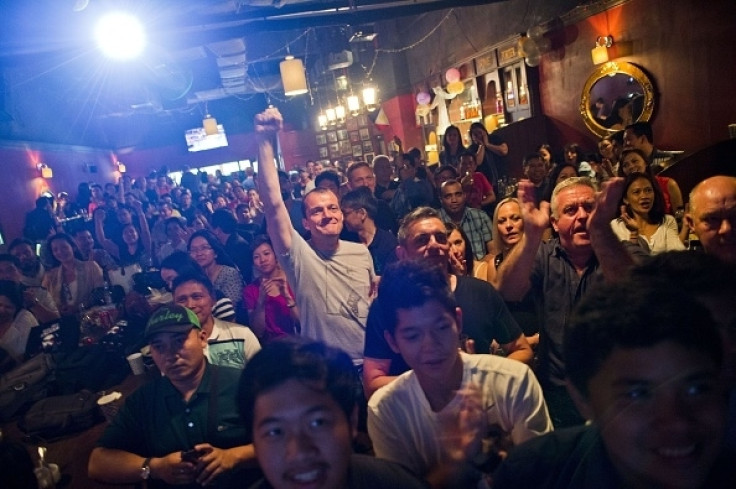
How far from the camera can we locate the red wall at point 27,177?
10.1 metres

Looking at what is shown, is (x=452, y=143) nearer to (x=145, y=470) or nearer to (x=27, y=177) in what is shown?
(x=145, y=470)

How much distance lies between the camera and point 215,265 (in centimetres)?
394

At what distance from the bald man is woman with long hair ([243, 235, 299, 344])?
88.0 inches

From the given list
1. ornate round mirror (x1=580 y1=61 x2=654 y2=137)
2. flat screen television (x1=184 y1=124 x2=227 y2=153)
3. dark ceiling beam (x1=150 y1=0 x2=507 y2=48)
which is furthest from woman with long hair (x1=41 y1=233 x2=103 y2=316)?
flat screen television (x1=184 y1=124 x2=227 y2=153)

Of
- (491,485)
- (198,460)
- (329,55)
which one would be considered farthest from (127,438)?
(329,55)

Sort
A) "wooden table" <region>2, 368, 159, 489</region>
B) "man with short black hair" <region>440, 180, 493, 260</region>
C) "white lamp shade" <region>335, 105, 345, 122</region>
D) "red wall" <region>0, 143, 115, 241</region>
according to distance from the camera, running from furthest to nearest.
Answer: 1. "white lamp shade" <region>335, 105, 345, 122</region>
2. "red wall" <region>0, 143, 115, 241</region>
3. "man with short black hair" <region>440, 180, 493, 260</region>
4. "wooden table" <region>2, 368, 159, 489</region>

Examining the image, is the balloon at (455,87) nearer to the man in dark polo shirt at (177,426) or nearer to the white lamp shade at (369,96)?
the white lamp shade at (369,96)

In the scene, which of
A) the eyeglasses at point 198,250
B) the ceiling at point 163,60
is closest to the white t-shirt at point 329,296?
the eyeglasses at point 198,250

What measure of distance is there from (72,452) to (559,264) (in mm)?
2860

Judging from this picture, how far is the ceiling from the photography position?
20.4 feet

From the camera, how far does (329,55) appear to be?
13.3 meters

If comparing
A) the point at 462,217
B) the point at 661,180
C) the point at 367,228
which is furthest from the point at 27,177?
the point at 661,180

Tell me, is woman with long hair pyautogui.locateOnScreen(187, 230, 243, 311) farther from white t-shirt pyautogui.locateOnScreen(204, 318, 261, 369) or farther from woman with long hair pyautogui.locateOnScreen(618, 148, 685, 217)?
woman with long hair pyautogui.locateOnScreen(618, 148, 685, 217)

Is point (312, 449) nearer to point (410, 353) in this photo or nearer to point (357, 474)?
point (357, 474)
